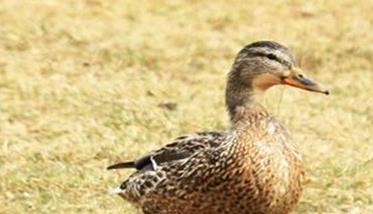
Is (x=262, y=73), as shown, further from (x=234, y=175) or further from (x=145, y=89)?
(x=145, y=89)

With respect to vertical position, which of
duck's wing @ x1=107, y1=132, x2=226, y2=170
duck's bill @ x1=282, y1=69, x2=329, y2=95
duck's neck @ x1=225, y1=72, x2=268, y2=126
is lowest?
duck's wing @ x1=107, y1=132, x2=226, y2=170

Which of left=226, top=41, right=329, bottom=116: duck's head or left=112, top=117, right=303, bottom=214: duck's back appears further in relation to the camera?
left=226, top=41, right=329, bottom=116: duck's head

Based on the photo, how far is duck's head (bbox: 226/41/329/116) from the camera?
6.39 metres

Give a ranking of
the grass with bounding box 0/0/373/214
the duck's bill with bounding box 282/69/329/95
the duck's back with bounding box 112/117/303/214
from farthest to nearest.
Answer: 1. the grass with bounding box 0/0/373/214
2. the duck's bill with bounding box 282/69/329/95
3. the duck's back with bounding box 112/117/303/214

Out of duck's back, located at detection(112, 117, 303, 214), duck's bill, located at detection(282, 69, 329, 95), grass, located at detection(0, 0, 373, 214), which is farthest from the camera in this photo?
grass, located at detection(0, 0, 373, 214)

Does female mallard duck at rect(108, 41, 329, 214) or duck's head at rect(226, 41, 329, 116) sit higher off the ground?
duck's head at rect(226, 41, 329, 116)

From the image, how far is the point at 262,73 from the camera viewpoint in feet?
21.1

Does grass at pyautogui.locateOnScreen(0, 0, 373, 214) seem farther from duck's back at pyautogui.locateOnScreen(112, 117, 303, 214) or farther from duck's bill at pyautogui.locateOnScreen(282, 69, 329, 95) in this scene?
duck's bill at pyautogui.locateOnScreen(282, 69, 329, 95)

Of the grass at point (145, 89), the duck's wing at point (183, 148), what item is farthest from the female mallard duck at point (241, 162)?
the grass at point (145, 89)

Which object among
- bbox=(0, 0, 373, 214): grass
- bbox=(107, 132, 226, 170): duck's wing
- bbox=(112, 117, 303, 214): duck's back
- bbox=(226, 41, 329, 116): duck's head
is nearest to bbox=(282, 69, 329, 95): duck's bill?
bbox=(226, 41, 329, 116): duck's head

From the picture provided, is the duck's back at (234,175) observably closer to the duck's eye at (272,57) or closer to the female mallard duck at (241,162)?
the female mallard duck at (241,162)

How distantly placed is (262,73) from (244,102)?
7.0 inches

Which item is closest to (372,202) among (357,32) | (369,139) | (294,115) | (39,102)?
(369,139)

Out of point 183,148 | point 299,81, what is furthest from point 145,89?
point 299,81
